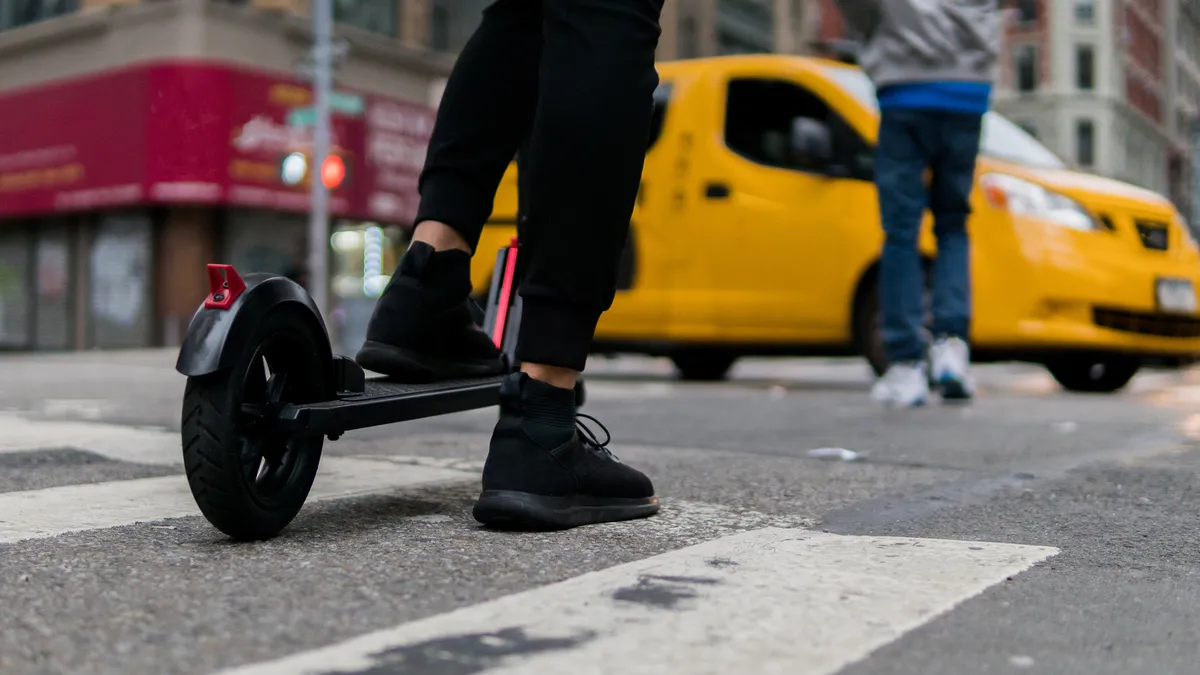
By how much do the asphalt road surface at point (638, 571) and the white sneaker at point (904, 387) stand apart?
184 cm

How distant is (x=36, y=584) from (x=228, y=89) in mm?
16569

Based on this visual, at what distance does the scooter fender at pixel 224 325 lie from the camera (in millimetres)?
1715

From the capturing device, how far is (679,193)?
708 centimetres

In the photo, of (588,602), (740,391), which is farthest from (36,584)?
(740,391)

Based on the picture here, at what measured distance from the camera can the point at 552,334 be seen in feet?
6.57

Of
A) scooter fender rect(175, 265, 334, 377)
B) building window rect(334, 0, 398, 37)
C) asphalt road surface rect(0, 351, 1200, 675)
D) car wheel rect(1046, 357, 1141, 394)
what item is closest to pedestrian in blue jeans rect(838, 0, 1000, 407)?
car wheel rect(1046, 357, 1141, 394)

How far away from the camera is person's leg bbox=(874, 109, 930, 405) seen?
515cm

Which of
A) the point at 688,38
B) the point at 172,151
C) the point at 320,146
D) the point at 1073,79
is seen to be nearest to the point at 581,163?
the point at 320,146

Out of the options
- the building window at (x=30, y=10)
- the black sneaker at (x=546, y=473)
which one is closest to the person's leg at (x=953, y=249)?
the black sneaker at (x=546, y=473)

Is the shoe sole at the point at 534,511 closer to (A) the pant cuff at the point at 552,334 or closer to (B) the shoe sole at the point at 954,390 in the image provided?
(A) the pant cuff at the point at 552,334

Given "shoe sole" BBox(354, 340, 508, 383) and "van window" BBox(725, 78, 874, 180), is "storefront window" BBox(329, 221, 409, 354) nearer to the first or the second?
"van window" BBox(725, 78, 874, 180)

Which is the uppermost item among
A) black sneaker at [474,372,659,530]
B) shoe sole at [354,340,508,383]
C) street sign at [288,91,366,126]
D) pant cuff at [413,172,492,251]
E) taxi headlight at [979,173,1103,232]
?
street sign at [288,91,366,126]

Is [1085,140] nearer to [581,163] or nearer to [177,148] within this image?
[177,148]

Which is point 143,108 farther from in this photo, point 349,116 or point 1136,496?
point 1136,496
